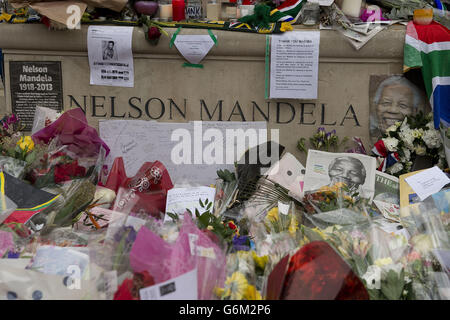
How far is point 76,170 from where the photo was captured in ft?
9.11

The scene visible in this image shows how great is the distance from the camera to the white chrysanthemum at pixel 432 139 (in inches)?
123

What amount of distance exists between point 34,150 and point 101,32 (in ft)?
3.83

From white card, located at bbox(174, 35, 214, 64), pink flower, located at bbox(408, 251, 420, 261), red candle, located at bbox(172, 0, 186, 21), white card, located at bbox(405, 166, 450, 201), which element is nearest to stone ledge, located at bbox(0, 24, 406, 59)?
white card, located at bbox(174, 35, 214, 64)

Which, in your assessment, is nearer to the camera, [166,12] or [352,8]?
[352,8]

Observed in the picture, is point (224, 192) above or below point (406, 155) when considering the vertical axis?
below

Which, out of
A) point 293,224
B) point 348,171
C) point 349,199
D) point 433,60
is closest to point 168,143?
point 348,171

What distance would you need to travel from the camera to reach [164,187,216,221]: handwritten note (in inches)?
96.9

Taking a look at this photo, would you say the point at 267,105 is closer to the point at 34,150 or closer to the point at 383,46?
the point at 383,46

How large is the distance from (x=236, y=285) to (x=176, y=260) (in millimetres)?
196

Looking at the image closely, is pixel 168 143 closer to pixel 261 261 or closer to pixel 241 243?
pixel 241 243

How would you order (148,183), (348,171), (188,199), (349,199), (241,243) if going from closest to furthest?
1. (241,243)
2. (349,199)
3. (188,199)
4. (148,183)
5. (348,171)

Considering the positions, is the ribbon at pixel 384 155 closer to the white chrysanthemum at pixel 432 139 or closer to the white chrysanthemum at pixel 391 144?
the white chrysanthemum at pixel 391 144

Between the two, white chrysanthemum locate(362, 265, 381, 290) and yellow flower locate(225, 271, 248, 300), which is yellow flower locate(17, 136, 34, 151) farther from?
white chrysanthemum locate(362, 265, 381, 290)

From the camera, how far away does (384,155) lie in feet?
10.9
